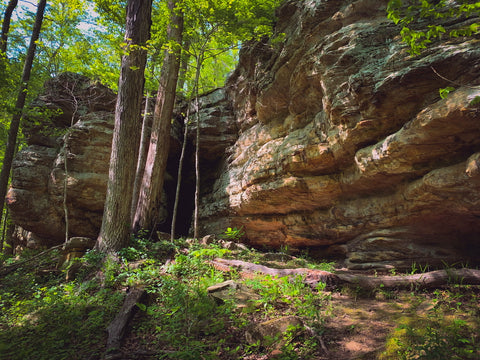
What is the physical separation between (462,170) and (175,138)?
10487 millimetres

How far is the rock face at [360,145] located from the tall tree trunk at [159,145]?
2955 millimetres

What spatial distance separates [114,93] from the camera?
39.4 ft

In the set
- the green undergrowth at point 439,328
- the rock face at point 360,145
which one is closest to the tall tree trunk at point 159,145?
the rock face at point 360,145

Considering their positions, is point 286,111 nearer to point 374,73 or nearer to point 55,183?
point 374,73

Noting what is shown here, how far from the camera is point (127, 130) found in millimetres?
6695

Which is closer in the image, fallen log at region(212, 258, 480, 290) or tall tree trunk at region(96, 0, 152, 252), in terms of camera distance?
fallen log at region(212, 258, 480, 290)

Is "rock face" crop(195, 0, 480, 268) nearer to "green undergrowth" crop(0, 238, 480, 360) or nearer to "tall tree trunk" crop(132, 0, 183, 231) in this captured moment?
"green undergrowth" crop(0, 238, 480, 360)

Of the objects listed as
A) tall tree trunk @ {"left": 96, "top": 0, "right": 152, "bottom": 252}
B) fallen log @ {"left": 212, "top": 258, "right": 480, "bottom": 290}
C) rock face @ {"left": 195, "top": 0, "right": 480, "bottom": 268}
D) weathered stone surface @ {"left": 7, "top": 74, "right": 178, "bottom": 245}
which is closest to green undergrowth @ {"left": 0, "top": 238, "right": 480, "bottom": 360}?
fallen log @ {"left": 212, "top": 258, "right": 480, "bottom": 290}

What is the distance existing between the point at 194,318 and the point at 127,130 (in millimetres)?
5121

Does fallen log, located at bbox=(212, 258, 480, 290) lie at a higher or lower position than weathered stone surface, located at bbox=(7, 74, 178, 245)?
lower

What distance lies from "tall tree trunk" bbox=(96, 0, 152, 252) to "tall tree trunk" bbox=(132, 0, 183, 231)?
1609 millimetres

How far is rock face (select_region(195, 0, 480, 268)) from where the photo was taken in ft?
16.6

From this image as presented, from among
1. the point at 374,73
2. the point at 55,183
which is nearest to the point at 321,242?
the point at 374,73

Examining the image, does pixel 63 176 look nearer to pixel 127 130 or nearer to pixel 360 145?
pixel 127 130
